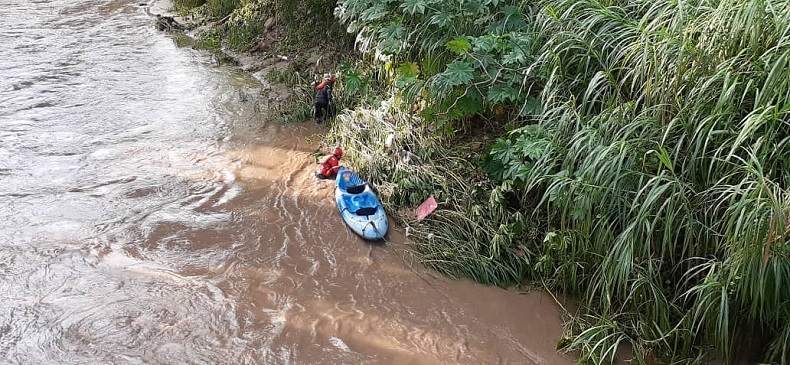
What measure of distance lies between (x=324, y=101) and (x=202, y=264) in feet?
9.68

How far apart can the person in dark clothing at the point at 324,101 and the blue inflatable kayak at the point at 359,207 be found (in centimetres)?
165

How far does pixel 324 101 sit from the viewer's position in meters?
6.90

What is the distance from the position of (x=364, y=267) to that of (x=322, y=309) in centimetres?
59

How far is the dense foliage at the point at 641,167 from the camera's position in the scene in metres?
3.19

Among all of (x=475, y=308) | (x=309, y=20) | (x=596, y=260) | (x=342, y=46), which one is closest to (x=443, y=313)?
(x=475, y=308)

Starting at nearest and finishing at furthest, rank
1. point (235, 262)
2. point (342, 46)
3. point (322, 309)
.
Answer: point (322, 309), point (235, 262), point (342, 46)

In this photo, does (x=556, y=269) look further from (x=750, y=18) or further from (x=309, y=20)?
(x=309, y=20)

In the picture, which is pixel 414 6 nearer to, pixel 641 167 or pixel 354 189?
pixel 354 189

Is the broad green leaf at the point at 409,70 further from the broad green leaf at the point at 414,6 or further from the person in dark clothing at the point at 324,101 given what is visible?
the person in dark clothing at the point at 324,101

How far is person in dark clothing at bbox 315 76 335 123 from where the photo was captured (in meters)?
6.87

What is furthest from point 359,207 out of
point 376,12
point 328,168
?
point 376,12

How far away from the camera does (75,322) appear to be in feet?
12.4

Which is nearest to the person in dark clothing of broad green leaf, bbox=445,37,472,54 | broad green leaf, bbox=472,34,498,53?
broad green leaf, bbox=445,37,472,54

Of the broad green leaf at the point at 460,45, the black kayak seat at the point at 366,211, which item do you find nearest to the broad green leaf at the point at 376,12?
the broad green leaf at the point at 460,45
